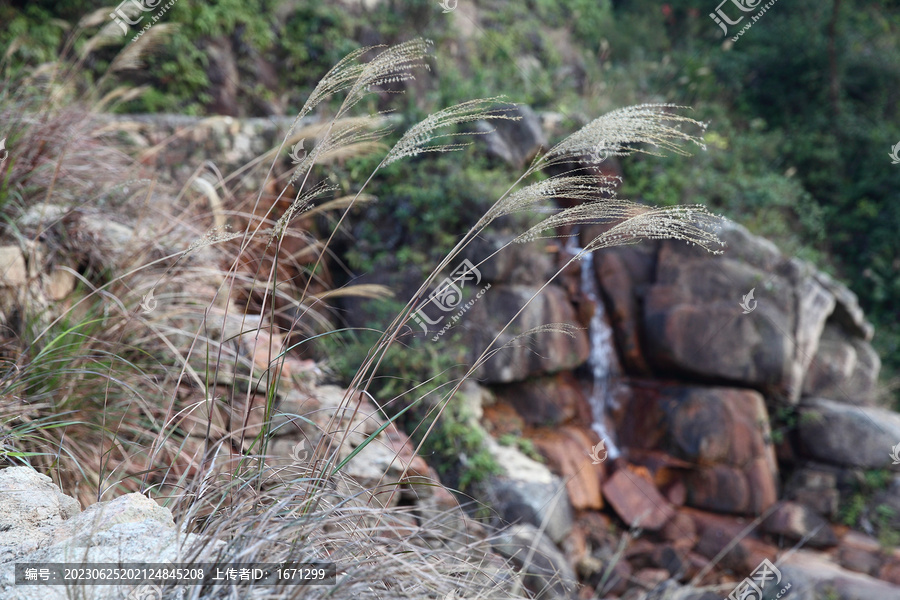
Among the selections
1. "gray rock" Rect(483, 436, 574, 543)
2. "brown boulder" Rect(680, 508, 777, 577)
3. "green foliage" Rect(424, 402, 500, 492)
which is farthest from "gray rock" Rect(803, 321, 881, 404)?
"green foliage" Rect(424, 402, 500, 492)

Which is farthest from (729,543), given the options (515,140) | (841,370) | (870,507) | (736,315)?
(515,140)

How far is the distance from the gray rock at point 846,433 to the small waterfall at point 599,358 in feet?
6.42

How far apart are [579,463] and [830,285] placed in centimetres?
348

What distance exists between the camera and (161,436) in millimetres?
1425

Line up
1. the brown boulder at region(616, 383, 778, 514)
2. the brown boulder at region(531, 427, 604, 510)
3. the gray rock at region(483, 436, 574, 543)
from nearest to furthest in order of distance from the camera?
the gray rock at region(483, 436, 574, 543), the brown boulder at region(531, 427, 604, 510), the brown boulder at region(616, 383, 778, 514)

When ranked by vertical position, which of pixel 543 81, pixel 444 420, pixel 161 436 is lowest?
pixel 444 420

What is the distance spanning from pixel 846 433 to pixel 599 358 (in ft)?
8.20

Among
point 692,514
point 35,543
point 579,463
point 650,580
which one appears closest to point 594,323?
point 579,463

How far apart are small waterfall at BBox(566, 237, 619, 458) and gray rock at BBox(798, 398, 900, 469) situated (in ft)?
6.42

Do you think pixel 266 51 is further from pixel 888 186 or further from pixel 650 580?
pixel 888 186

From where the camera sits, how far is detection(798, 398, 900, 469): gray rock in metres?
5.50

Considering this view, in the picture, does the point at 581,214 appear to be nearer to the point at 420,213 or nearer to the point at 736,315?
the point at 420,213

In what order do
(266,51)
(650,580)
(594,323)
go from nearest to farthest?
(650,580)
(594,323)
(266,51)

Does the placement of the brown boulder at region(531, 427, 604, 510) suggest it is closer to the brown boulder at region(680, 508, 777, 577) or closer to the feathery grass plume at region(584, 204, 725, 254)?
the brown boulder at region(680, 508, 777, 577)
